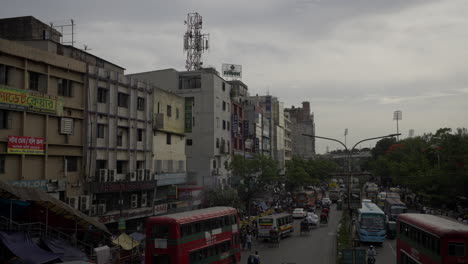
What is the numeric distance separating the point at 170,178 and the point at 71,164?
524 inches

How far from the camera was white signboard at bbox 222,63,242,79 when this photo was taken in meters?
76.6

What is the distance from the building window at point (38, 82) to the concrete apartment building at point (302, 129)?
123 m

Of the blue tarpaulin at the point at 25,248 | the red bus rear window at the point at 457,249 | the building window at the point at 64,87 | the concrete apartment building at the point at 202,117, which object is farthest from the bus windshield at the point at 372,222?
the building window at the point at 64,87

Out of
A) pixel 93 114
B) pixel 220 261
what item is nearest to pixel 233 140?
pixel 93 114

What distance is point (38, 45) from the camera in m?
31.4

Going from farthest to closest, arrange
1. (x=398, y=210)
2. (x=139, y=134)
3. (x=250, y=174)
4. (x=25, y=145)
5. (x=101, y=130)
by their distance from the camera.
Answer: (x=250, y=174), (x=398, y=210), (x=139, y=134), (x=101, y=130), (x=25, y=145)

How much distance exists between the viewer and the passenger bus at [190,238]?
2159 centimetres

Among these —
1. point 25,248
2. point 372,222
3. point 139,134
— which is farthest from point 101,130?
point 372,222

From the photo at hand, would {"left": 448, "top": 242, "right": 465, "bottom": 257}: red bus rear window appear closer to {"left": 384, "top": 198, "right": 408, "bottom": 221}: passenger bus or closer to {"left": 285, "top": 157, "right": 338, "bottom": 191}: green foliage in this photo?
{"left": 384, "top": 198, "right": 408, "bottom": 221}: passenger bus

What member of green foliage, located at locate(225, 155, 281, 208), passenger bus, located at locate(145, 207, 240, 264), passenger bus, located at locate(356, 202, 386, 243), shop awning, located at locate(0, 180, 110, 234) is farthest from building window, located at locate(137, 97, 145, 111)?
passenger bus, located at locate(356, 202, 386, 243)

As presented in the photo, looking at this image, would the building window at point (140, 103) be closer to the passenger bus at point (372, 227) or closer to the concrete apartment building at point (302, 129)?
the passenger bus at point (372, 227)

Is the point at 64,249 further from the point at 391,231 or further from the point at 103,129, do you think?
the point at 391,231

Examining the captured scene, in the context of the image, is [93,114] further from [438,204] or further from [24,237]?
[438,204]

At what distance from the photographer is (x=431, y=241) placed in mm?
18500
